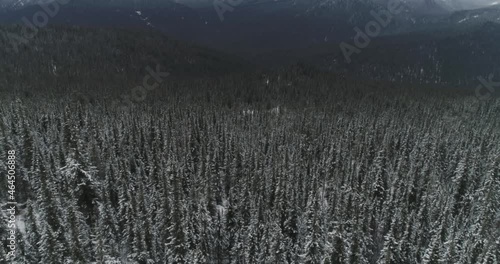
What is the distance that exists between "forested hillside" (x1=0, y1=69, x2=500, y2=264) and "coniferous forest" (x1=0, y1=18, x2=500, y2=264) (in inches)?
11.0

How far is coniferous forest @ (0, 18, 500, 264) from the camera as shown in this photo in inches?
1677

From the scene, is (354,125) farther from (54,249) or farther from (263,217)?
(54,249)

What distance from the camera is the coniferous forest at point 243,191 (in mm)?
42594

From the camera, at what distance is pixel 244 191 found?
61.0m

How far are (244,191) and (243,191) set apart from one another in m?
0.25

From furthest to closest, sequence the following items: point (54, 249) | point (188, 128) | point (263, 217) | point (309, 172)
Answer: point (188, 128) → point (309, 172) → point (263, 217) → point (54, 249)

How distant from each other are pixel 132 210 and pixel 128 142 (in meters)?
36.5

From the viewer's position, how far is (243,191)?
6081cm

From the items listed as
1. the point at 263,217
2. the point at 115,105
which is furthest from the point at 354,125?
the point at 115,105

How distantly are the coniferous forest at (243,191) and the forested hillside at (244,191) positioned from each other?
280 millimetres

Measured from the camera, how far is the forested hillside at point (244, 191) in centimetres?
4266

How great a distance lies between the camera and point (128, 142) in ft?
268

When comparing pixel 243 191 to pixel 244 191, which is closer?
pixel 243 191

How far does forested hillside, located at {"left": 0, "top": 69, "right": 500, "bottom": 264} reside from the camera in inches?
1679
